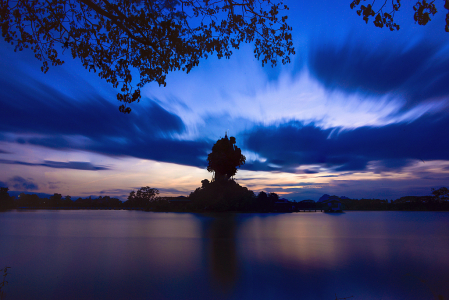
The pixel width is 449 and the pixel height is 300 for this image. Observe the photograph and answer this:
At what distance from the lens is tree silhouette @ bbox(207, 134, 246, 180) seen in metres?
69.9

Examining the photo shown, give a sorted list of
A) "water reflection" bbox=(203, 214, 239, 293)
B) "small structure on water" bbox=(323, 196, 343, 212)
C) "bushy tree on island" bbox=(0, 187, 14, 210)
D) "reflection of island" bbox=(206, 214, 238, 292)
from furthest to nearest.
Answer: "small structure on water" bbox=(323, 196, 343, 212) → "bushy tree on island" bbox=(0, 187, 14, 210) → "reflection of island" bbox=(206, 214, 238, 292) → "water reflection" bbox=(203, 214, 239, 293)

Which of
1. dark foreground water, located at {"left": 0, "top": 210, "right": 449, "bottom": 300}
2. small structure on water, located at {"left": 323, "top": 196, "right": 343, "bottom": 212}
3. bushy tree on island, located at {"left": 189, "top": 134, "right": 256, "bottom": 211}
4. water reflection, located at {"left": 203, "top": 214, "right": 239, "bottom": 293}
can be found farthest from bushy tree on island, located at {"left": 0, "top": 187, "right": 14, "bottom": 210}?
small structure on water, located at {"left": 323, "top": 196, "right": 343, "bottom": 212}

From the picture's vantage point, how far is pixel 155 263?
14.6 meters

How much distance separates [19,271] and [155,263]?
6.61 m

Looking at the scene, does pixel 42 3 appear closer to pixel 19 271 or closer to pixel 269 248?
pixel 19 271

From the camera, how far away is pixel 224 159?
69.6 meters

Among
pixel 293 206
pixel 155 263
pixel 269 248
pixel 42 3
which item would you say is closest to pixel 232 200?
pixel 293 206

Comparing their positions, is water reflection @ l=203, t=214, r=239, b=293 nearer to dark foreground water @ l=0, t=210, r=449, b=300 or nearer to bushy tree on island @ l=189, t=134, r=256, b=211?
dark foreground water @ l=0, t=210, r=449, b=300

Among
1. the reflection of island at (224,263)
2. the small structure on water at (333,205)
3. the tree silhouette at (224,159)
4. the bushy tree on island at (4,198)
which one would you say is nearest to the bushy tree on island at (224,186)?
the tree silhouette at (224,159)

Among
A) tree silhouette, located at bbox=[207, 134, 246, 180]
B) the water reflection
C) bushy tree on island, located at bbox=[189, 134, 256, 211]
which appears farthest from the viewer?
tree silhouette, located at bbox=[207, 134, 246, 180]

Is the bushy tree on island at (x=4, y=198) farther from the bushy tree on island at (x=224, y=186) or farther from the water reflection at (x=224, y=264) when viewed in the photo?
→ the water reflection at (x=224, y=264)

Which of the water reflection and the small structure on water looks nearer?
the water reflection

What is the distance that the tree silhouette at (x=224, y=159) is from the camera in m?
69.9

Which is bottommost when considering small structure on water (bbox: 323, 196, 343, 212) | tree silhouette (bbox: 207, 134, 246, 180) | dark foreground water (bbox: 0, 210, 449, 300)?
dark foreground water (bbox: 0, 210, 449, 300)
